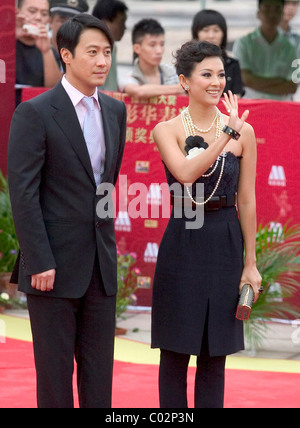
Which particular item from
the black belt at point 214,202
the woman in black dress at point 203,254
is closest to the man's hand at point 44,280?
the woman in black dress at point 203,254

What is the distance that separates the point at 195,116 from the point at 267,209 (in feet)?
8.48

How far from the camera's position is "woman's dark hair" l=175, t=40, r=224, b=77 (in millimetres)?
3908

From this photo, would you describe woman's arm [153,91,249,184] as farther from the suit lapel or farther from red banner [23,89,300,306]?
red banner [23,89,300,306]

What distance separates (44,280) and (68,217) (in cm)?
27

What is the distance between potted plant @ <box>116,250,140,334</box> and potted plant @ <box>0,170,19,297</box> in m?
0.79

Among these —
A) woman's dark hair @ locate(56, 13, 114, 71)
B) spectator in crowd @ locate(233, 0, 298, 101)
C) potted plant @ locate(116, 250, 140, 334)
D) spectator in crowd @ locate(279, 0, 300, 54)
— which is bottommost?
potted plant @ locate(116, 250, 140, 334)

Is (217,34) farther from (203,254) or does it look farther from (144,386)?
(203,254)

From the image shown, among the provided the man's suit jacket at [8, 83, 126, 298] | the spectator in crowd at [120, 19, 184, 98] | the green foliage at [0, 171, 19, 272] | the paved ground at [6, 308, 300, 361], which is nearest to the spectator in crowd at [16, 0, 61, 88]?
the spectator in crowd at [120, 19, 184, 98]

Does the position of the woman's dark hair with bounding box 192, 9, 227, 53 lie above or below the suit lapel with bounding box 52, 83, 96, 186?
above

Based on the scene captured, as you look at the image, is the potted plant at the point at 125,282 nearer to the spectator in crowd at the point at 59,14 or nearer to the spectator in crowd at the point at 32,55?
the spectator in crowd at the point at 32,55

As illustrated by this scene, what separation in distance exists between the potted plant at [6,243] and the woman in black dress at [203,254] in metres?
2.97

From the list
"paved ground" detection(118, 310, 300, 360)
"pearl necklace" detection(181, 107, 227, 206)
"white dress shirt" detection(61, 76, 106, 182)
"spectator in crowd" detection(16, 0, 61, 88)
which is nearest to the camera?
"white dress shirt" detection(61, 76, 106, 182)
